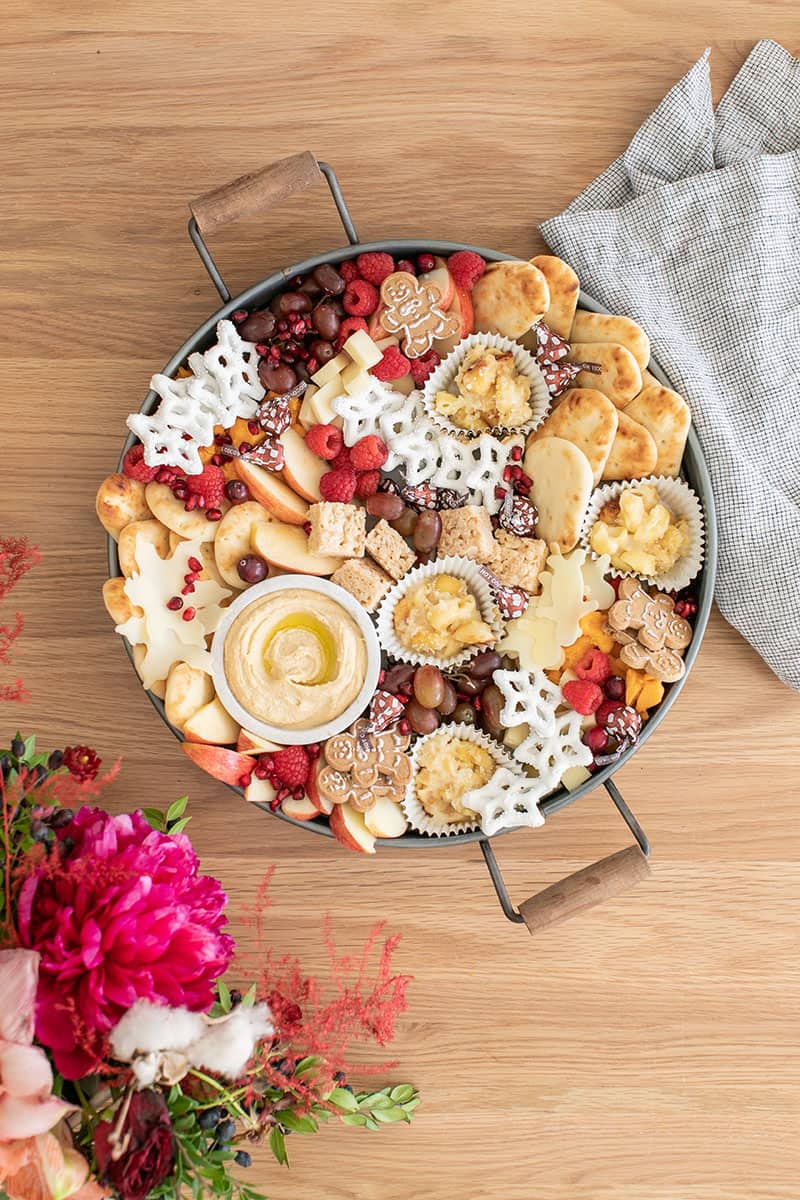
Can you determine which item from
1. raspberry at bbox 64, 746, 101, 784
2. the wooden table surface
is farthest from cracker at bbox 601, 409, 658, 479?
raspberry at bbox 64, 746, 101, 784

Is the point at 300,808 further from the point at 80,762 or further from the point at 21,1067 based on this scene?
the point at 21,1067

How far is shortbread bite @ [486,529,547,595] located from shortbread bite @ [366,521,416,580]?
0.14m

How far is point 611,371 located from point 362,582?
530 mm

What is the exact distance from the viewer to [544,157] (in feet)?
6.15

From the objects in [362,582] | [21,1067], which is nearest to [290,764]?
[362,582]

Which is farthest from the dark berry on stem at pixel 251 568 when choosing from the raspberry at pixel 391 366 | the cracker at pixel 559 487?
the cracker at pixel 559 487

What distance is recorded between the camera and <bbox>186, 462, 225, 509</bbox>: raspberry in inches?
65.2

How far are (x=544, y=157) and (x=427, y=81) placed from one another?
26cm

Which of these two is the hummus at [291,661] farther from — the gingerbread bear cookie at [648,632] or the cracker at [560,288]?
the cracker at [560,288]

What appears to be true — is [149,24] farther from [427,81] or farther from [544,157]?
[544,157]

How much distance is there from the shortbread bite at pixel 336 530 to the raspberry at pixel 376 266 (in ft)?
1.22

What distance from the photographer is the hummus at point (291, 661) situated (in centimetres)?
163

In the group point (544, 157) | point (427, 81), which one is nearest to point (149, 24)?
point (427, 81)

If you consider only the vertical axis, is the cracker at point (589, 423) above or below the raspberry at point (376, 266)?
below
